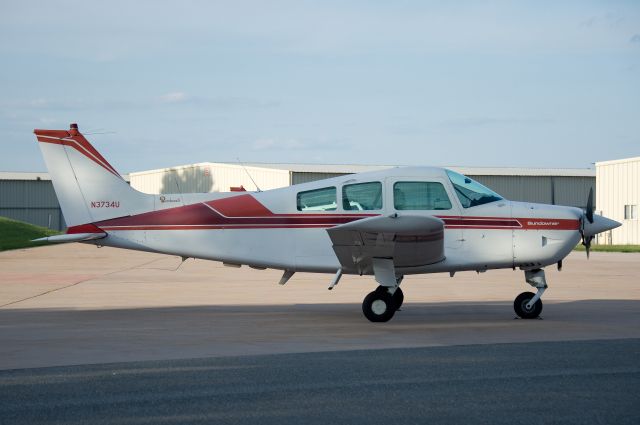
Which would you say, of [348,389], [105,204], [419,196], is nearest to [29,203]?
[105,204]

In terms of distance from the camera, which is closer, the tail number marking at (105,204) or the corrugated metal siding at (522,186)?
the tail number marking at (105,204)

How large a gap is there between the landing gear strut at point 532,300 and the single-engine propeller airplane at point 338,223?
0.05ft

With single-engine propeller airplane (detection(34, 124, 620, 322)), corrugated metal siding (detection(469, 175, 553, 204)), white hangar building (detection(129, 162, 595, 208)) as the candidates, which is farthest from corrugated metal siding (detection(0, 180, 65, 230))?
single-engine propeller airplane (detection(34, 124, 620, 322))

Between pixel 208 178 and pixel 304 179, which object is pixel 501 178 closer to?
pixel 304 179

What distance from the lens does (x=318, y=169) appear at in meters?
55.8

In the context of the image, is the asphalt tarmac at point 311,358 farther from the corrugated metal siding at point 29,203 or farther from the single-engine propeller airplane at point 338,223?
the corrugated metal siding at point 29,203

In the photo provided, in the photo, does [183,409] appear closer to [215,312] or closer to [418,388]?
[418,388]

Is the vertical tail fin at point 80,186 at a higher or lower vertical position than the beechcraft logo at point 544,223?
higher

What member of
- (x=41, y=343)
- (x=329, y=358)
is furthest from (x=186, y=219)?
(x=329, y=358)

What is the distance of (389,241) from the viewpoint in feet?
42.4

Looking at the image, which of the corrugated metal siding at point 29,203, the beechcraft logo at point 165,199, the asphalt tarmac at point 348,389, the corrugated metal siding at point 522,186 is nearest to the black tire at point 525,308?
the asphalt tarmac at point 348,389

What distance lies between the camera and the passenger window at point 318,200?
544 inches

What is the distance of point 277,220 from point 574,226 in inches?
178

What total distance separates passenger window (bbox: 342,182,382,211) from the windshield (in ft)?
3.84
